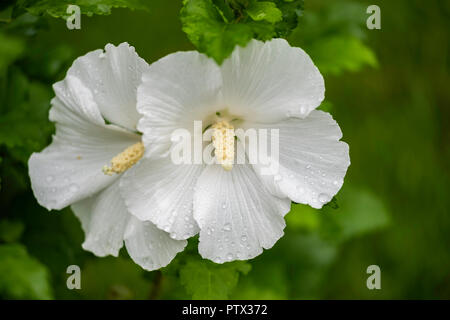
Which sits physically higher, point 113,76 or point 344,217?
point 113,76

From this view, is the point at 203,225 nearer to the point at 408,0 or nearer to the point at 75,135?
the point at 75,135

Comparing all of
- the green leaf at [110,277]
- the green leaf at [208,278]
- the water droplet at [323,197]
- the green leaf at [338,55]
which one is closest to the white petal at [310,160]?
the water droplet at [323,197]

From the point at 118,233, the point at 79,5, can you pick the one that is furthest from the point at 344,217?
the point at 79,5

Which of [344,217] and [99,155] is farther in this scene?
[344,217]

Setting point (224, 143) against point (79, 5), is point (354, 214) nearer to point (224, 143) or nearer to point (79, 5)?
point (224, 143)

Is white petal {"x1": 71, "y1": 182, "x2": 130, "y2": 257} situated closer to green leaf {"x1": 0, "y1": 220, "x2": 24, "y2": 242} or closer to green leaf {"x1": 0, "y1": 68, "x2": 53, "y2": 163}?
green leaf {"x1": 0, "y1": 68, "x2": 53, "y2": 163}

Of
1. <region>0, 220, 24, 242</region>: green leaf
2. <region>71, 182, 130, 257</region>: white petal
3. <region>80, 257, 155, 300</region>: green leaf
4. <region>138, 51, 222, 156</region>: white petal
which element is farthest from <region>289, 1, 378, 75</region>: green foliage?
<region>80, 257, 155, 300</region>: green leaf

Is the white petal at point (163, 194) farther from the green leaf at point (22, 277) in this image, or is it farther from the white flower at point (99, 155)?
the green leaf at point (22, 277)
